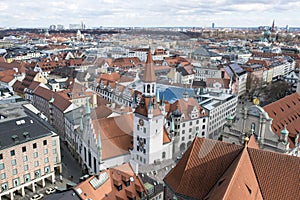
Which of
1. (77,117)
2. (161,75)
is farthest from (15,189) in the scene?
(161,75)

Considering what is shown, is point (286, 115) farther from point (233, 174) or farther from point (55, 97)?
point (55, 97)

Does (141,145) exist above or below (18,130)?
below

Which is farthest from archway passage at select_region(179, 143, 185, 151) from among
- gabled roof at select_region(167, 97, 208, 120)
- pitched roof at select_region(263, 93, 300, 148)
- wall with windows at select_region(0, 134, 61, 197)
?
wall with windows at select_region(0, 134, 61, 197)

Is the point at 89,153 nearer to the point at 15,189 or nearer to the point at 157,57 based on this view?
the point at 15,189

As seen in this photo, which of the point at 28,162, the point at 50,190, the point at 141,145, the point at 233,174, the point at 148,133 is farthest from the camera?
the point at 50,190

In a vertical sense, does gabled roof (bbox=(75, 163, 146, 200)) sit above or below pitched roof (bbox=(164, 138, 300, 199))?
below

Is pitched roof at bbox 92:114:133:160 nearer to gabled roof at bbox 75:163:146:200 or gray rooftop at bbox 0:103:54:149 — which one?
gabled roof at bbox 75:163:146:200

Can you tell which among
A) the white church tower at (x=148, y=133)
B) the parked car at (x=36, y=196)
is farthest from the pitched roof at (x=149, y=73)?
the parked car at (x=36, y=196)

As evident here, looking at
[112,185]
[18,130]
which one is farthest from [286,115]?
[18,130]
